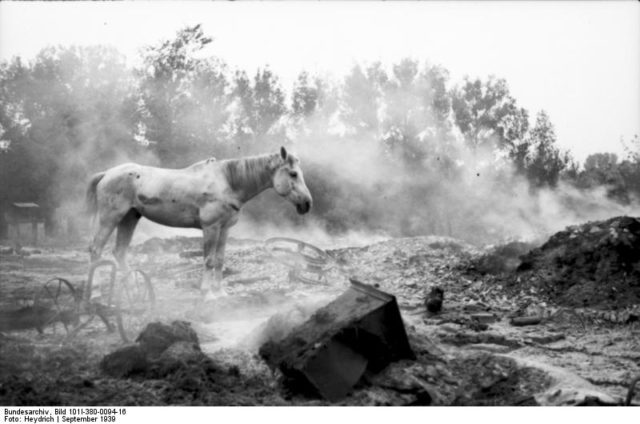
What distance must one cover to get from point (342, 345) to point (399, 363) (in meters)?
0.58

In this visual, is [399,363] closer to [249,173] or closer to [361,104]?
[249,173]

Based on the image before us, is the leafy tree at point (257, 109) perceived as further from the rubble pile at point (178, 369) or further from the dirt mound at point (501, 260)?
the rubble pile at point (178, 369)

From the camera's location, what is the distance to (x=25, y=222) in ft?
42.8

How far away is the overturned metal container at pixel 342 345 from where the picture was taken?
14.0 ft

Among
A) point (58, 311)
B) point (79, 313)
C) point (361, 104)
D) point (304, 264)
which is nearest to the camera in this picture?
point (58, 311)

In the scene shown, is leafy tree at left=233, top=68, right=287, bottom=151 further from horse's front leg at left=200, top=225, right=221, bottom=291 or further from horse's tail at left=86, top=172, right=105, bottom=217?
horse's front leg at left=200, top=225, right=221, bottom=291

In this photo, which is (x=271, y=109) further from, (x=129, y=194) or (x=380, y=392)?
(x=380, y=392)

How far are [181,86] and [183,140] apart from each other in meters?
1.06

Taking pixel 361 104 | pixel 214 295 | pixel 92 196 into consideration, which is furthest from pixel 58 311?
pixel 361 104

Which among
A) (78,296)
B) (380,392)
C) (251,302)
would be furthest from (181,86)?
(380,392)

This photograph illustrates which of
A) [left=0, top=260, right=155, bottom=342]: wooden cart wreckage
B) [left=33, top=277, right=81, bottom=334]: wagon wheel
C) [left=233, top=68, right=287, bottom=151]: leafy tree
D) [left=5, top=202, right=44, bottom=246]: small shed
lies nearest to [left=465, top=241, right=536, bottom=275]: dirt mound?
[left=233, top=68, right=287, bottom=151]: leafy tree

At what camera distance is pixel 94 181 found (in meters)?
7.75

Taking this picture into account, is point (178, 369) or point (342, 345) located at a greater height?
point (342, 345)

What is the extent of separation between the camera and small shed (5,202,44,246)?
494 inches
